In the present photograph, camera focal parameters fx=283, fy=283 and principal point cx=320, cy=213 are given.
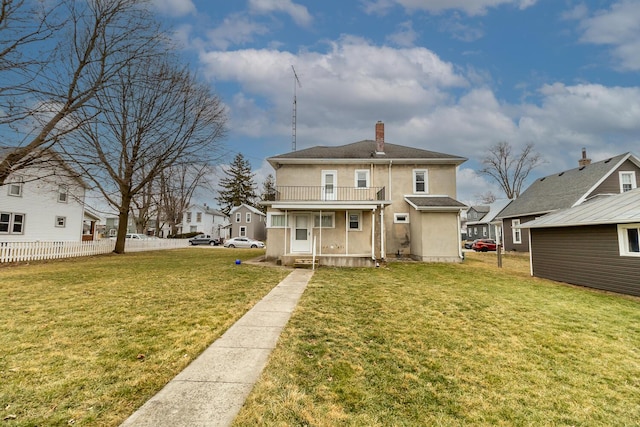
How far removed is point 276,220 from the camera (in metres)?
15.9

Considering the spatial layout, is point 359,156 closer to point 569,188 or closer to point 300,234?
point 300,234

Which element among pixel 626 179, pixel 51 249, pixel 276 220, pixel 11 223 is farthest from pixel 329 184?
pixel 11 223

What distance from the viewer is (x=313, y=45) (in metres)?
17.0

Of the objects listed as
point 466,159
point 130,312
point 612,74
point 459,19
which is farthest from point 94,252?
point 612,74

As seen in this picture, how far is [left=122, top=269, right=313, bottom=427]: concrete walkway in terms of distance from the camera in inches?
101

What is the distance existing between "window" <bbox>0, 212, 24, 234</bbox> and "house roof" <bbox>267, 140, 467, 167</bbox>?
19451mm

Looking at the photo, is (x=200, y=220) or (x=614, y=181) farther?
(x=200, y=220)

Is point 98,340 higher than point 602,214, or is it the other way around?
point 602,214

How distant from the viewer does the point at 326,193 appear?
17.4m

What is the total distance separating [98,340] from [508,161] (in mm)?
45114

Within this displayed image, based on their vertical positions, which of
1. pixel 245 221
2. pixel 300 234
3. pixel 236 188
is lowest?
pixel 300 234

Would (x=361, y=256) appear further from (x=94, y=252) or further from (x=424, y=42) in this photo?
(x=94, y=252)

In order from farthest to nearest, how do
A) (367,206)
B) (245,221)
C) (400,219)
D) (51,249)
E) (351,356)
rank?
(245,221), (400,219), (51,249), (367,206), (351,356)

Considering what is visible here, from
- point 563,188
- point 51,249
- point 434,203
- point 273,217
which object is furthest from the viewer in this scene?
point 563,188
